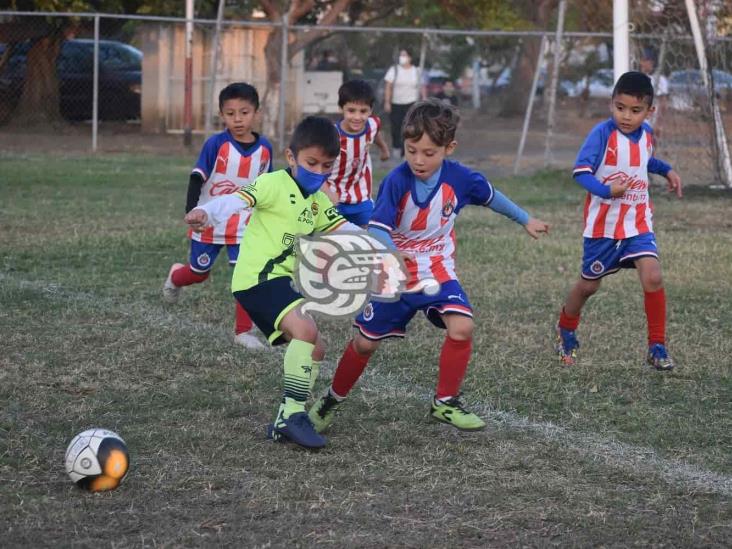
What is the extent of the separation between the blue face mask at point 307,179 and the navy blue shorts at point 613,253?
2046 millimetres

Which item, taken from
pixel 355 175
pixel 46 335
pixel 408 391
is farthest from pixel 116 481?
pixel 355 175

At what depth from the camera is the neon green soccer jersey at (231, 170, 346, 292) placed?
469cm

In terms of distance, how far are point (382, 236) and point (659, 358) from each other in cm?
203

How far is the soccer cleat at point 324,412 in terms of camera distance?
4.84m

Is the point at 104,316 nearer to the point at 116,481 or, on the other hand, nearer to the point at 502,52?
the point at 116,481

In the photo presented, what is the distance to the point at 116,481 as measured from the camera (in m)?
4.00

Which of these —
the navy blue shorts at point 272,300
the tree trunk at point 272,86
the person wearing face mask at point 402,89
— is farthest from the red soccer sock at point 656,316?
the tree trunk at point 272,86

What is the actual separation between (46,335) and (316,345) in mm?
2161

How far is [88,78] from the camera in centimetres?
2281

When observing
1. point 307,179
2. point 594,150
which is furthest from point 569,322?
point 307,179

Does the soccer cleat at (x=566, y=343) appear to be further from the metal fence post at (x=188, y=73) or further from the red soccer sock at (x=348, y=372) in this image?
the metal fence post at (x=188, y=73)

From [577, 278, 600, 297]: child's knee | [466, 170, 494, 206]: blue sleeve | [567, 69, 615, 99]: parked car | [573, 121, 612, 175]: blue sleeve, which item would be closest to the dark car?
[567, 69, 615, 99]: parked car

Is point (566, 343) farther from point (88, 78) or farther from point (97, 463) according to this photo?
point (88, 78)

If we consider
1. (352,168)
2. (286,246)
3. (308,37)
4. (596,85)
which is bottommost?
(286,246)
